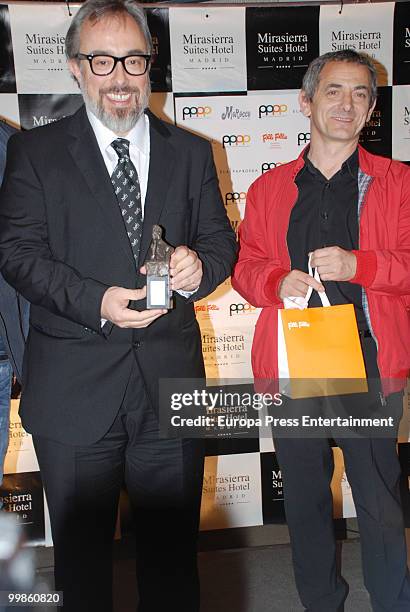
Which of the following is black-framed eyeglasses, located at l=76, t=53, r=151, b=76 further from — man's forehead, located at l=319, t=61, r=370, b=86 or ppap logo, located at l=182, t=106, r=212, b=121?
ppap logo, located at l=182, t=106, r=212, b=121

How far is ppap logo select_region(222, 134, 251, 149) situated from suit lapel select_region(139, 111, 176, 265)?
3.85 feet

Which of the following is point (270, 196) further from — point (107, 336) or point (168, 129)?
point (107, 336)

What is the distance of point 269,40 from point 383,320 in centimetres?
149

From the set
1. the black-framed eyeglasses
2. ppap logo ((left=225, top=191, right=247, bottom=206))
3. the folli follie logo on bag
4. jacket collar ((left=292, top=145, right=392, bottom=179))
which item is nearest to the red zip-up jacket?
jacket collar ((left=292, top=145, right=392, bottom=179))

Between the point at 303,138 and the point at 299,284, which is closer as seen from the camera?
the point at 299,284

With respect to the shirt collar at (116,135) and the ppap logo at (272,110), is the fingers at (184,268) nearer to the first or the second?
the shirt collar at (116,135)

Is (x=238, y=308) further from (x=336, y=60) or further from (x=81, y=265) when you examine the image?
(x=81, y=265)

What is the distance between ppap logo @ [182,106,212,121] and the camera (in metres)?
2.93

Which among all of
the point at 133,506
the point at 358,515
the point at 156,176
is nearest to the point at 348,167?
the point at 156,176

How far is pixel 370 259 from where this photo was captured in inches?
77.8

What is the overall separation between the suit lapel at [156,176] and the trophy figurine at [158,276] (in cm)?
10

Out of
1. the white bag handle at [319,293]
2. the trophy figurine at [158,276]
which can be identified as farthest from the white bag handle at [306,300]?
the trophy figurine at [158,276]

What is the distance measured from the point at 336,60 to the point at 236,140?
0.94m

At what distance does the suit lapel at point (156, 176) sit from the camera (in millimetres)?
1712
